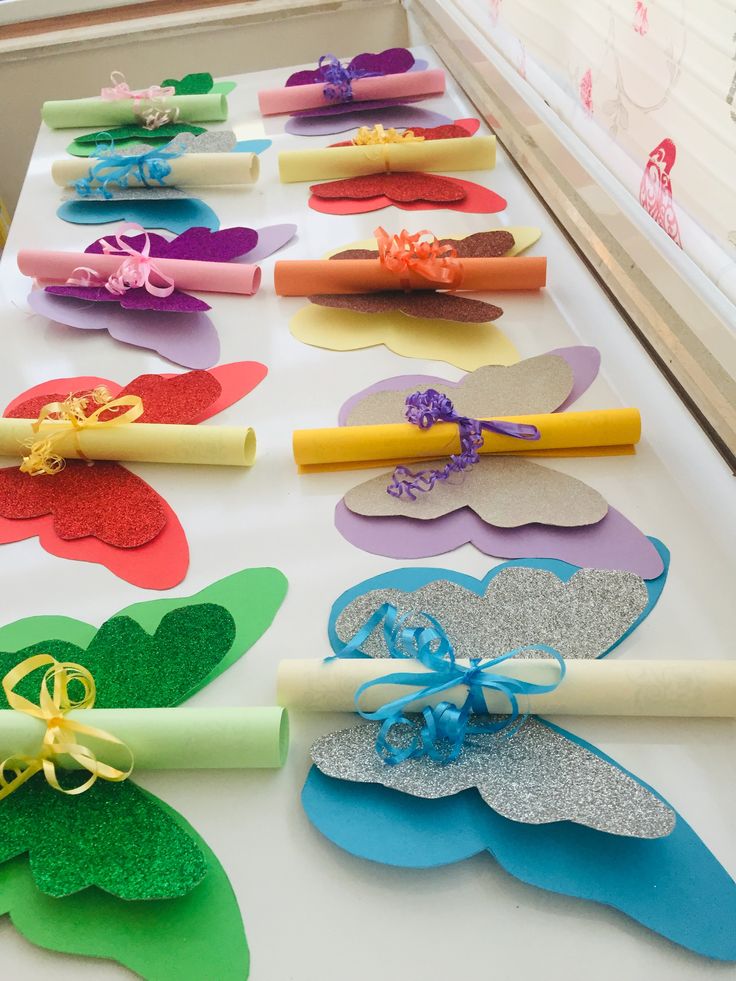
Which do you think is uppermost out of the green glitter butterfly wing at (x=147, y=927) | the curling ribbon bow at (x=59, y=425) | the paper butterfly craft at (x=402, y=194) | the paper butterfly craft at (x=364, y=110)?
the paper butterfly craft at (x=364, y=110)

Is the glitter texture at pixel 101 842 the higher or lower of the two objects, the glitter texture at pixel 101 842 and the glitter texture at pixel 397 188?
the lower

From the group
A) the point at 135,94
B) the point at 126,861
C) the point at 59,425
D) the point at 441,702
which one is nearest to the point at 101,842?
the point at 126,861

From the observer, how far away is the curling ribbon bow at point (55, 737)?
0.61 metres

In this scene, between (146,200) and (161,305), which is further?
(146,200)

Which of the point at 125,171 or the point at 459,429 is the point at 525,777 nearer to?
the point at 459,429

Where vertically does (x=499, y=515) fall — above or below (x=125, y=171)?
below

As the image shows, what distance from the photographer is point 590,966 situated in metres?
0.52

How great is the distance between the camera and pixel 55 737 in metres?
0.62

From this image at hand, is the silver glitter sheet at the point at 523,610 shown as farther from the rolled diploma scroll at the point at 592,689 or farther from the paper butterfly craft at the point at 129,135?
the paper butterfly craft at the point at 129,135

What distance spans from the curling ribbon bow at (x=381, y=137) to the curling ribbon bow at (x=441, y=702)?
3.26ft

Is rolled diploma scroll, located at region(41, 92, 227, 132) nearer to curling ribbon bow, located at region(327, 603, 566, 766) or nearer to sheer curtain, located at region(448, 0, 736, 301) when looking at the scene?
sheer curtain, located at region(448, 0, 736, 301)

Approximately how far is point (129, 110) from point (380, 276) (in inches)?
31.0

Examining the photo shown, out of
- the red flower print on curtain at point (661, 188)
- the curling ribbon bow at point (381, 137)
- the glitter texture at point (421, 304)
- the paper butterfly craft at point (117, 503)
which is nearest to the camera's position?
the paper butterfly craft at point (117, 503)

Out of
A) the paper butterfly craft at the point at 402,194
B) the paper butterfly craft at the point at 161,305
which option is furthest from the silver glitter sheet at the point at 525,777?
the paper butterfly craft at the point at 402,194
